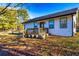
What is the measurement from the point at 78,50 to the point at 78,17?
182cm

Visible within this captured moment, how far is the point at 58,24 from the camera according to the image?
29.8 ft

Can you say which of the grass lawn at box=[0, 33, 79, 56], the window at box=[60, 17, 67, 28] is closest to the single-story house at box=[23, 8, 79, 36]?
the window at box=[60, 17, 67, 28]

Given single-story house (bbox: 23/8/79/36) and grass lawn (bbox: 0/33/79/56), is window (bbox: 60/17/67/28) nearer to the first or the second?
single-story house (bbox: 23/8/79/36)

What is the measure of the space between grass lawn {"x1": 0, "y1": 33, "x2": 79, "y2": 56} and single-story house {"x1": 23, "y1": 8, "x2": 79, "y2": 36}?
647 mm

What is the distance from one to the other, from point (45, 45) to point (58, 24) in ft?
8.17

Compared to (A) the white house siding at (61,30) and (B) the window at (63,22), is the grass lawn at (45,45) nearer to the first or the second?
(A) the white house siding at (61,30)

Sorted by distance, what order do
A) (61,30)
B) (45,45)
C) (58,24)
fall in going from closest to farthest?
(45,45) → (61,30) → (58,24)

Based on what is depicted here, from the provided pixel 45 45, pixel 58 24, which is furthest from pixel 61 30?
pixel 45 45

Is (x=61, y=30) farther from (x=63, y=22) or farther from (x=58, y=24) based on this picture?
(x=58, y=24)

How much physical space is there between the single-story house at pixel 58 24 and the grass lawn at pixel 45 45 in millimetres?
647

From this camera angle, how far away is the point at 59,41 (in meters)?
7.12

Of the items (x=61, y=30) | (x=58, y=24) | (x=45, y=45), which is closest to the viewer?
(x=45, y=45)

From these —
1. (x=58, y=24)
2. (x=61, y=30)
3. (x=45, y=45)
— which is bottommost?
(x=45, y=45)

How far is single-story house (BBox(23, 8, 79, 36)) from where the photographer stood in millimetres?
7730
